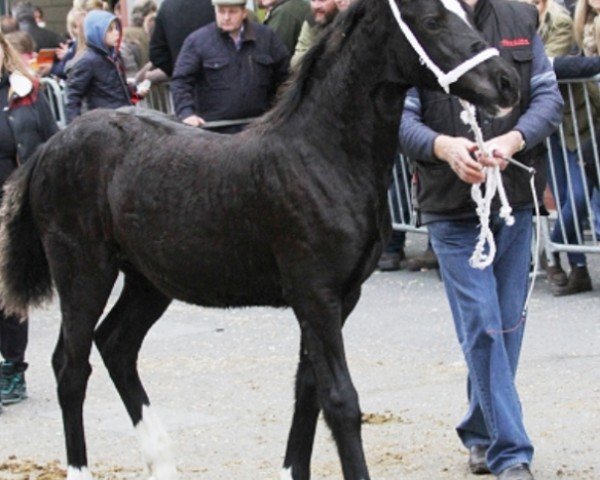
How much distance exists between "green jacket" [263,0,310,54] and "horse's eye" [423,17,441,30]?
7248 millimetres

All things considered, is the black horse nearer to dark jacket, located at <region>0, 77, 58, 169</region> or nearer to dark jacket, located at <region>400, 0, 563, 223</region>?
dark jacket, located at <region>400, 0, 563, 223</region>

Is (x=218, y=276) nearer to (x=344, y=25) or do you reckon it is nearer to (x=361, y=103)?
(x=361, y=103)

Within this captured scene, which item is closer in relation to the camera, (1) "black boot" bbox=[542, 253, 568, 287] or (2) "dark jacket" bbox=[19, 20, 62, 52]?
(1) "black boot" bbox=[542, 253, 568, 287]

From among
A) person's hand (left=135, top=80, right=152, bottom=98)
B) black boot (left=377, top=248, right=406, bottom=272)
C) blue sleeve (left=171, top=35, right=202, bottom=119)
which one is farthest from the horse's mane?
person's hand (left=135, top=80, right=152, bottom=98)

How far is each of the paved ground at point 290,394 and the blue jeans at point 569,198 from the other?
0.39m

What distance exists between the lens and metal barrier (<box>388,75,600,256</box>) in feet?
34.7

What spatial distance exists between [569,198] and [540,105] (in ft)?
15.5

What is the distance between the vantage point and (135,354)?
6.61 m

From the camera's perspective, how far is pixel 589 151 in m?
10.6

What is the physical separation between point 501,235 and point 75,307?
181cm

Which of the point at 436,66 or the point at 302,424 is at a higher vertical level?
the point at 436,66

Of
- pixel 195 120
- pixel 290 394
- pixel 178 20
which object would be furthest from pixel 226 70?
pixel 290 394

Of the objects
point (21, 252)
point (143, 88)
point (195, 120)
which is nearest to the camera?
point (21, 252)

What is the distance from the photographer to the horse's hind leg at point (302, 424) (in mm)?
5898
